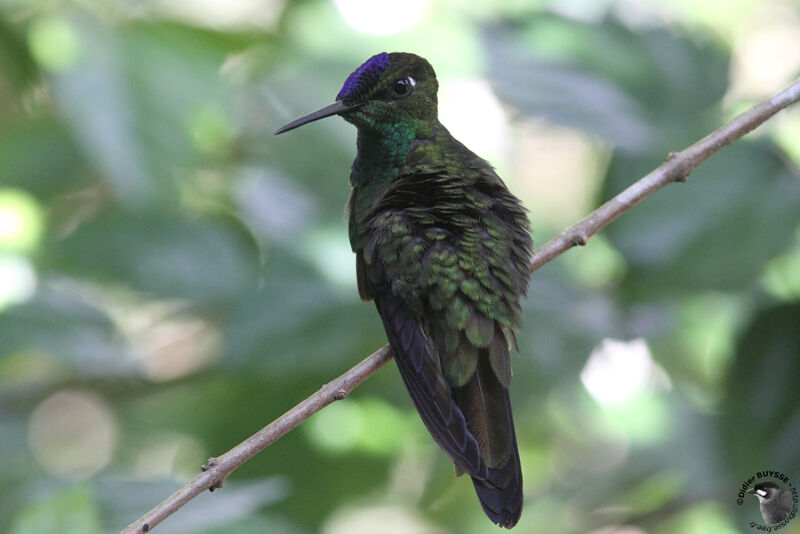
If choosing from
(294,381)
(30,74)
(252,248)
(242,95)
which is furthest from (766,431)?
(30,74)

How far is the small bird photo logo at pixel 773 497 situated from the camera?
5.76 ft

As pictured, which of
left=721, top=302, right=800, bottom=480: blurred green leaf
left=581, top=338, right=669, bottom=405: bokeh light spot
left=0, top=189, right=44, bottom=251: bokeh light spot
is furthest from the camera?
left=581, top=338, right=669, bottom=405: bokeh light spot

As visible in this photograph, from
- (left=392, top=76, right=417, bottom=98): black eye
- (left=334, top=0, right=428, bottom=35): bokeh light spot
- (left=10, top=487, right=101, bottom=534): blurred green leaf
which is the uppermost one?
(left=334, top=0, right=428, bottom=35): bokeh light spot

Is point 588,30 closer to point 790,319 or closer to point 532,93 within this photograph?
point 532,93

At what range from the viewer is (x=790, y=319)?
209cm

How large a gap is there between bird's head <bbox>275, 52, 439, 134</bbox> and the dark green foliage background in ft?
1.22

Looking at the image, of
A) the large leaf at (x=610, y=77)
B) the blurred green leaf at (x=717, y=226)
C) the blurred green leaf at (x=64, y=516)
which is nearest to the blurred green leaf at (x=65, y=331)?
the blurred green leaf at (x=64, y=516)

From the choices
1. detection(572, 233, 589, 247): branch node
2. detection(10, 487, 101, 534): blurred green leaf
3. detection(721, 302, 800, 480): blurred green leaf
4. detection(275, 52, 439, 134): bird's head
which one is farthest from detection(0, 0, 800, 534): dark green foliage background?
detection(572, 233, 589, 247): branch node

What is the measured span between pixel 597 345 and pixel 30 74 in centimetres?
152

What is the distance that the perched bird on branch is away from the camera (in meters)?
1.76

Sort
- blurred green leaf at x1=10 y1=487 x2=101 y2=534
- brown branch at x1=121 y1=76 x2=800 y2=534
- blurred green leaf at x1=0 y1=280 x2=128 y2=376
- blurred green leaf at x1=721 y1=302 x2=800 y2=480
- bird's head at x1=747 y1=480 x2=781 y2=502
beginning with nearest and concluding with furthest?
1. brown branch at x1=121 y1=76 x2=800 y2=534
2. blurred green leaf at x1=10 y1=487 x2=101 y2=534
3. bird's head at x1=747 y1=480 x2=781 y2=502
4. blurred green leaf at x1=721 y1=302 x2=800 y2=480
5. blurred green leaf at x1=0 y1=280 x2=128 y2=376

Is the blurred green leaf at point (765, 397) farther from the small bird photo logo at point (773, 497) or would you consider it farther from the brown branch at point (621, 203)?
the brown branch at point (621, 203)

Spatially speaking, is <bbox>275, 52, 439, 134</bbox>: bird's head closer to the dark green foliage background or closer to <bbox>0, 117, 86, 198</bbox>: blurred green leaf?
the dark green foliage background

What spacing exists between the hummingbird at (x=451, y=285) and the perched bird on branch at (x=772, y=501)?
1.94 ft
